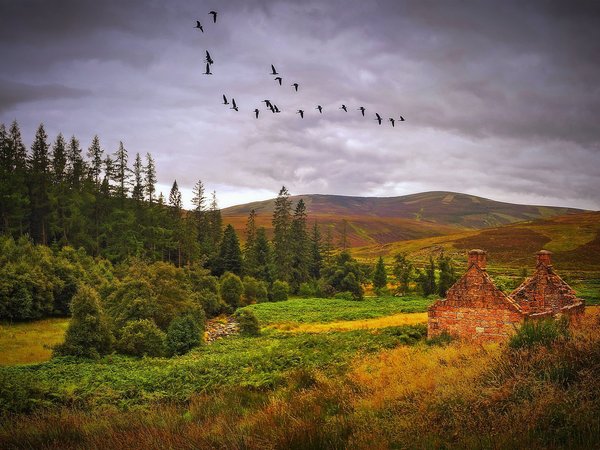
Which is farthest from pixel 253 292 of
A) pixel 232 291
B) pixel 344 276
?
pixel 344 276

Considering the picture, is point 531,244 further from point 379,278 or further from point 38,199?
point 38,199

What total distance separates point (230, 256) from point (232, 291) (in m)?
11.3

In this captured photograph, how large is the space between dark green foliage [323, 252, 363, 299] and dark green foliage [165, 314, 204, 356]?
3397cm

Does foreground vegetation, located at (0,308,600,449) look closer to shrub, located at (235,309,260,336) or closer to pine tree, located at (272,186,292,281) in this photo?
shrub, located at (235,309,260,336)

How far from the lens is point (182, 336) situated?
32.3 metres

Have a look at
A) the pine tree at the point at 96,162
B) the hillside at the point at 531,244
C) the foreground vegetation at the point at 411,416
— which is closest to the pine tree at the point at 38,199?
the pine tree at the point at 96,162

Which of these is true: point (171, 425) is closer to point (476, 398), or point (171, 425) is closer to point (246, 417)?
point (246, 417)

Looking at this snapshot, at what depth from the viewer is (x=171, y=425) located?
7371 millimetres

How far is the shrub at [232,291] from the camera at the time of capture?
54.6 m

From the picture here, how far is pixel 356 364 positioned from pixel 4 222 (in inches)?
2258

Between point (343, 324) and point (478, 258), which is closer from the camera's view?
point (478, 258)

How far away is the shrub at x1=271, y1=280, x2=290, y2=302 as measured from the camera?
201ft

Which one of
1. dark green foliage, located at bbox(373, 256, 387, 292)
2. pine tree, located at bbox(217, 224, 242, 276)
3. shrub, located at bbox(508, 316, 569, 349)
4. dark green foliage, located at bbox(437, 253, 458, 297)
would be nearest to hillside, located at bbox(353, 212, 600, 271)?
dark green foliage, located at bbox(437, 253, 458, 297)

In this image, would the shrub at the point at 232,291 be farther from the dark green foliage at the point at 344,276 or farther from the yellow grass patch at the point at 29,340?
the yellow grass patch at the point at 29,340
